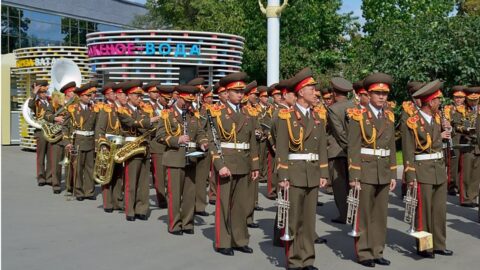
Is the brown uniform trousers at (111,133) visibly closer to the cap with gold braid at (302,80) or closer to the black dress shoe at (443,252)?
the cap with gold braid at (302,80)

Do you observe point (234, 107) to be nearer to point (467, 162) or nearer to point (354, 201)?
point (354, 201)

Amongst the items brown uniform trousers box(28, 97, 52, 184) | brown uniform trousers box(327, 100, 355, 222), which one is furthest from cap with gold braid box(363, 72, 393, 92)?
brown uniform trousers box(28, 97, 52, 184)

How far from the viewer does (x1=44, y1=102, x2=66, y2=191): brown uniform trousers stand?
12.8m

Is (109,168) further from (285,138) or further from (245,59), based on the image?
(245,59)

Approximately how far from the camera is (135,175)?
9.85m

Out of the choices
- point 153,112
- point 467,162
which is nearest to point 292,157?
point 153,112

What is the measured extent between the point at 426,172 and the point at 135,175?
4.46 meters

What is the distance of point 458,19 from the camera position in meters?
19.8

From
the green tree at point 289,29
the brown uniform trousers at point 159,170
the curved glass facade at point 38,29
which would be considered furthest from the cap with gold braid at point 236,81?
the curved glass facade at point 38,29

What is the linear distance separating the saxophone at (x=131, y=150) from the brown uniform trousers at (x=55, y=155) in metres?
3.30

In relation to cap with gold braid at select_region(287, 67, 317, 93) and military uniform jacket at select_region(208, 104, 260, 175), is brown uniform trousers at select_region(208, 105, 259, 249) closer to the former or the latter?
military uniform jacket at select_region(208, 104, 260, 175)

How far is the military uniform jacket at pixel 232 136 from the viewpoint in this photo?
7555 millimetres

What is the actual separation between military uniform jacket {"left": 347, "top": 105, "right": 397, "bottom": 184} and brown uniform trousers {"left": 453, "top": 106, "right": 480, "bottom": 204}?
4.58m

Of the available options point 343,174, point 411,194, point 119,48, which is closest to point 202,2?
point 119,48
